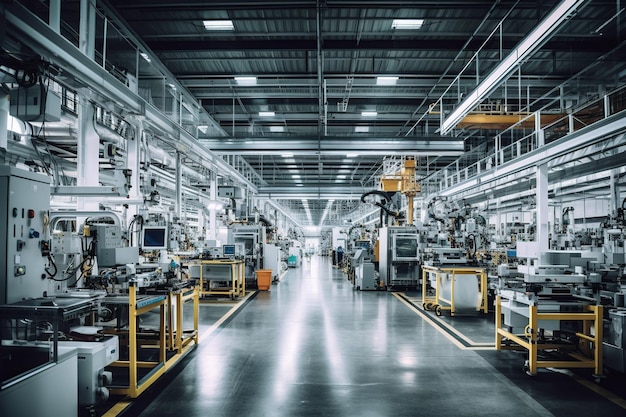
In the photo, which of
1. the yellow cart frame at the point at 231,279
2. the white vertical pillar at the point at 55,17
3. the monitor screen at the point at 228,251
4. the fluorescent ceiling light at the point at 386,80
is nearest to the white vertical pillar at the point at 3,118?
the white vertical pillar at the point at 55,17

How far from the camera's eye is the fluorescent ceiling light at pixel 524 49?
15.5 ft

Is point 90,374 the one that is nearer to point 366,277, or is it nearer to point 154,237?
point 154,237

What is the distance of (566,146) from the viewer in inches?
328

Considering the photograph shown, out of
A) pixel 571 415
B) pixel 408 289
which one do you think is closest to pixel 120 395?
pixel 571 415

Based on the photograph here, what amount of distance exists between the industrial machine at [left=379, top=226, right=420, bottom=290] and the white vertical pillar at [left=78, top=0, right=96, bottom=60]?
9335 mm

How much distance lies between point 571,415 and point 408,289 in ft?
30.8

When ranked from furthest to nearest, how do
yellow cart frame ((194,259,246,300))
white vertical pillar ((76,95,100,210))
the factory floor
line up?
yellow cart frame ((194,259,246,300))
white vertical pillar ((76,95,100,210))
the factory floor

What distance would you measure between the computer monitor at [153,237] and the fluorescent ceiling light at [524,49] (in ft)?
19.4

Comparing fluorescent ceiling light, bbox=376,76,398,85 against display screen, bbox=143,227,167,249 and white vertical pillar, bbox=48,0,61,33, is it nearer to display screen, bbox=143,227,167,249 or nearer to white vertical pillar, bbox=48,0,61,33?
display screen, bbox=143,227,167,249

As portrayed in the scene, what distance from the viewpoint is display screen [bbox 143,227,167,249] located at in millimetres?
6566

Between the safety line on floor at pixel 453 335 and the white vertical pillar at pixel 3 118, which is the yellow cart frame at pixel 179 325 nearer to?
the white vertical pillar at pixel 3 118

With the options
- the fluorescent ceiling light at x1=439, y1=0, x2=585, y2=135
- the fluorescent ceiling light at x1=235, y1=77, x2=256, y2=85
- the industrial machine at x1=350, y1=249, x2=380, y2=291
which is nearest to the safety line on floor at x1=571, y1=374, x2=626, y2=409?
the fluorescent ceiling light at x1=439, y1=0, x2=585, y2=135

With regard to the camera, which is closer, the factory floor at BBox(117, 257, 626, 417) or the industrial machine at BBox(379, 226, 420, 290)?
the factory floor at BBox(117, 257, 626, 417)

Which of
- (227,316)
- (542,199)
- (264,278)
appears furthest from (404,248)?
(227,316)
